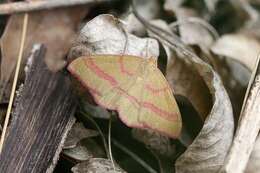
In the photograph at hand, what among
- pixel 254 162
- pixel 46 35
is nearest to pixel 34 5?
pixel 46 35

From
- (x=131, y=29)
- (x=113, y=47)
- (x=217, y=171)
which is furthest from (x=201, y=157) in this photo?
(x=131, y=29)

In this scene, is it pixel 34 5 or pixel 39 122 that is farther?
pixel 34 5

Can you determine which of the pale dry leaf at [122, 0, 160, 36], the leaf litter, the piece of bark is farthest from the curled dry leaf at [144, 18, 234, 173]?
the pale dry leaf at [122, 0, 160, 36]

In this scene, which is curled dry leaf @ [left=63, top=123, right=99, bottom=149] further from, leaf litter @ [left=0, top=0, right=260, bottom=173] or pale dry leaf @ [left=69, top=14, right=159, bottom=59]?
pale dry leaf @ [left=69, top=14, right=159, bottom=59]

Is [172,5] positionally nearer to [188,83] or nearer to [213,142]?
[188,83]

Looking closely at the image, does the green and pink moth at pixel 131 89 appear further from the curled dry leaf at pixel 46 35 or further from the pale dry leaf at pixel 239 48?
the pale dry leaf at pixel 239 48

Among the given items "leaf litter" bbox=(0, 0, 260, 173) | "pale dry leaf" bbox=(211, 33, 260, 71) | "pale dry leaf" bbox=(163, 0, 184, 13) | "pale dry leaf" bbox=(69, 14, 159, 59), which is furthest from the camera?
"pale dry leaf" bbox=(163, 0, 184, 13)
